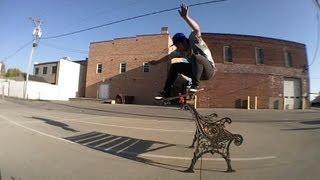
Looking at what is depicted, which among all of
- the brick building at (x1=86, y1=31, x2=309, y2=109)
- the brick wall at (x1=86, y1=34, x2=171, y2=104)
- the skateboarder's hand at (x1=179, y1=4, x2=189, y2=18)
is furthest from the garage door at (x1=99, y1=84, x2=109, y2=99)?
the skateboarder's hand at (x1=179, y1=4, x2=189, y2=18)

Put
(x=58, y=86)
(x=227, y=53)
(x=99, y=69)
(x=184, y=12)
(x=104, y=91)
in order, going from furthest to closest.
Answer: (x=58, y=86)
(x=99, y=69)
(x=104, y=91)
(x=227, y=53)
(x=184, y=12)

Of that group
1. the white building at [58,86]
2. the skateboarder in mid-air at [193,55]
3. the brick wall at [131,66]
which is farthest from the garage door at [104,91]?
the skateboarder in mid-air at [193,55]

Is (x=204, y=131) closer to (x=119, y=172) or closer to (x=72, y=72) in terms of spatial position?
(x=119, y=172)

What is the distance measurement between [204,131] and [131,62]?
136 ft

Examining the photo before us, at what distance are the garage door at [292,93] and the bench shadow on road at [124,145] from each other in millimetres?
28878

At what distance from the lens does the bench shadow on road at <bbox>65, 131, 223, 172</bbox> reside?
7.73 m

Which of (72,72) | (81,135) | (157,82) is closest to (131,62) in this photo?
(157,82)

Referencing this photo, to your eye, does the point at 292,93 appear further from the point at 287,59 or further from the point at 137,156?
the point at 137,156

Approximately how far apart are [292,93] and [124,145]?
31.2m

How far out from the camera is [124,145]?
379 inches

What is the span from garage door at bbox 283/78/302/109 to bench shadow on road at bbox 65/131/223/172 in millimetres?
28878

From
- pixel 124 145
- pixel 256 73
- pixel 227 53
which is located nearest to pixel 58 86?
pixel 227 53

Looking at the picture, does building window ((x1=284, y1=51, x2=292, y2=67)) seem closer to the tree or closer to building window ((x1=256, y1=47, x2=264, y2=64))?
building window ((x1=256, y1=47, x2=264, y2=64))

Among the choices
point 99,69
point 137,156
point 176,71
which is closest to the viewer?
point 176,71
